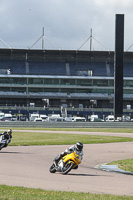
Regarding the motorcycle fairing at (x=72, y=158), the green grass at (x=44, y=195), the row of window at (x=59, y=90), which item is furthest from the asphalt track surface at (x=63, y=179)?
the row of window at (x=59, y=90)

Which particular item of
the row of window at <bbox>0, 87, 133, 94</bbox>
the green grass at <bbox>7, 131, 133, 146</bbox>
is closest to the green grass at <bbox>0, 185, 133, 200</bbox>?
the green grass at <bbox>7, 131, 133, 146</bbox>

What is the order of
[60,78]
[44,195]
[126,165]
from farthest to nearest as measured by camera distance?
[60,78]
[126,165]
[44,195]

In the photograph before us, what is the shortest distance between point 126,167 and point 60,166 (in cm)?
438

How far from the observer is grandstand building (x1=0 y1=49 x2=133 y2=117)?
11775cm

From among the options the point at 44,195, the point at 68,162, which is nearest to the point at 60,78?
the point at 68,162

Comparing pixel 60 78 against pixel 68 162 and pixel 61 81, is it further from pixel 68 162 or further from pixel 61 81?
pixel 68 162

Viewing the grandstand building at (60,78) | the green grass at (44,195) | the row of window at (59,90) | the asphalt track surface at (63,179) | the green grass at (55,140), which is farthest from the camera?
the row of window at (59,90)

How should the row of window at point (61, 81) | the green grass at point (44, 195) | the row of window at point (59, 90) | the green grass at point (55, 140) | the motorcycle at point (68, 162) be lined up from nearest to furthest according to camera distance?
the green grass at point (44, 195)
the motorcycle at point (68, 162)
the green grass at point (55, 140)
the row of window at point (61, 81)
the row of window at point (59, 90)

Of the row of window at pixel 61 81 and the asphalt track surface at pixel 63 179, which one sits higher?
the row of window at pixel 61 81

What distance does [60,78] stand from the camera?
393ft

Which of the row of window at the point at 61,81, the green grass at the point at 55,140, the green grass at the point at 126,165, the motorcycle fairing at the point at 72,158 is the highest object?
the row of window at the point at 61,81

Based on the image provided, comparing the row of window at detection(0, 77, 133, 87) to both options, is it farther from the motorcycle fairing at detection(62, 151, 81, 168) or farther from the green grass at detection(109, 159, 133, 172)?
the motorcycle fairing at detection(62, 151, 81, 168)

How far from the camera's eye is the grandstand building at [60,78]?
118m

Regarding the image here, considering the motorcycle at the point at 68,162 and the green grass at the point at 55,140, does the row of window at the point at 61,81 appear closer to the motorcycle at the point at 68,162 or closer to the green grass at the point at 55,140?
the green grass at the point at 55,140
